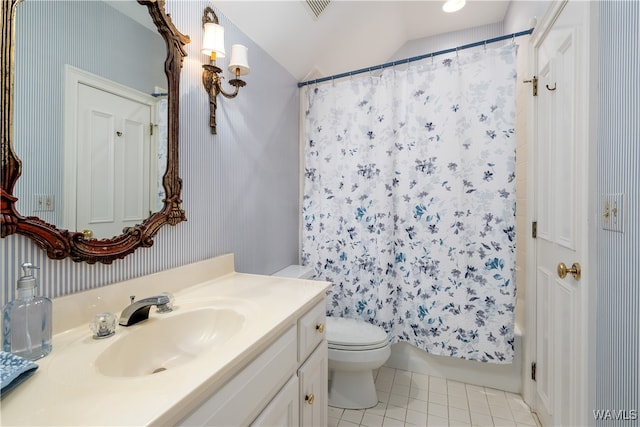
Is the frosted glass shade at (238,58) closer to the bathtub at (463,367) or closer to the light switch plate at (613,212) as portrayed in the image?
the light switch plate at (613,212)

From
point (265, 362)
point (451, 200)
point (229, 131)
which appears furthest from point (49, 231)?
point (451, 200)

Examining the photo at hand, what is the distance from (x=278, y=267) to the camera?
1.98 meters

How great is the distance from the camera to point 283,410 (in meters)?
0.92

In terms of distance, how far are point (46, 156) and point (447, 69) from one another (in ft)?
6.35

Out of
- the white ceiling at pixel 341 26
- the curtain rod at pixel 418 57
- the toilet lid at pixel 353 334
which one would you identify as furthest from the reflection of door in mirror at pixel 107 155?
the curtain rod at pixel 418 57

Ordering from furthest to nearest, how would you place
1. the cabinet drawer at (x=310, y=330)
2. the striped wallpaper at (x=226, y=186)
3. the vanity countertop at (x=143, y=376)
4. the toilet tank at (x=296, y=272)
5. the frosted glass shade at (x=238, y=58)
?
the toilet tank at (x=296, y=272) → the frosted glass shade at (x=238, y=58) → the cabinet drawer at (x=310, y=330) → the striped wallpaper at (x=226, y=186) → the vanity countertop at (x=143, y=376)

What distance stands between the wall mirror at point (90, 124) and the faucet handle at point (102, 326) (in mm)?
196

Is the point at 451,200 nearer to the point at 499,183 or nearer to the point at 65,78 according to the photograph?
the point at 499,183

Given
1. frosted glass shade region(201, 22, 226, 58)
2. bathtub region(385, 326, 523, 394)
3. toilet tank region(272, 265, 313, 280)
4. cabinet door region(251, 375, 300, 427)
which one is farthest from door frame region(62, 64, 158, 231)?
bathtub region(385, 326, 523, 394)

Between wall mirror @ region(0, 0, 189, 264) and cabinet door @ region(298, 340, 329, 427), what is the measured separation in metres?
0.75

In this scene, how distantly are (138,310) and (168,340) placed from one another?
14cm

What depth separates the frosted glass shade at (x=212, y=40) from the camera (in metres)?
1.26

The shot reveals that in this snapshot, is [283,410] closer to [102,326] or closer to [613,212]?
[102,326]

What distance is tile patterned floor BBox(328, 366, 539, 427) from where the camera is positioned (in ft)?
5.11
